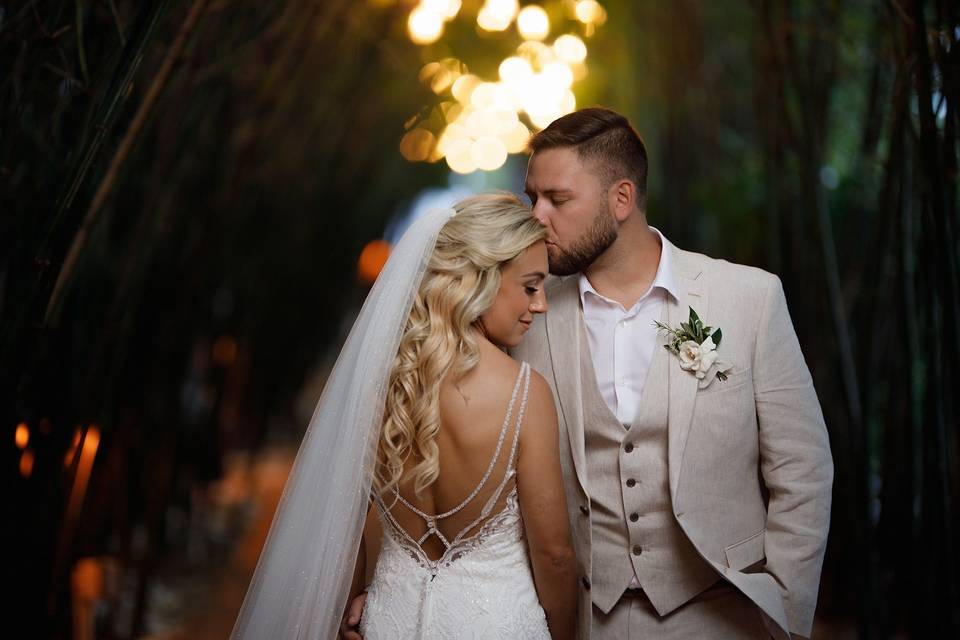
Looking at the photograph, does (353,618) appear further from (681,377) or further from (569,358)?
(681,377)

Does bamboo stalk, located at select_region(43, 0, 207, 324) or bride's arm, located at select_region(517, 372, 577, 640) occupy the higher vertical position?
bamboo stalk, located at select_region(43, 0, 207, 324)

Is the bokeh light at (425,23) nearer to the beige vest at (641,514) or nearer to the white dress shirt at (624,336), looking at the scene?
the white dress shirt at (624,336)

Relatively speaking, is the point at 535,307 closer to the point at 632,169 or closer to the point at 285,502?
the point at 632,169

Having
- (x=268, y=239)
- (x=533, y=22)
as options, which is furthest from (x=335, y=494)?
(x=268, y=239)

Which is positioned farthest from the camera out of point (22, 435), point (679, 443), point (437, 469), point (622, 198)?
point (22, 435)

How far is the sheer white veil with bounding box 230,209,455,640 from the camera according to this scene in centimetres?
202

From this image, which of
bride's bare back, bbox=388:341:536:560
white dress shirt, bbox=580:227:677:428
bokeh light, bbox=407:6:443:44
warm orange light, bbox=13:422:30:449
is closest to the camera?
bride's bare back, bbox=388:341:536:560

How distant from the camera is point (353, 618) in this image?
2121 mm

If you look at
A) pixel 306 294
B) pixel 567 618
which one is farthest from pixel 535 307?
pixel 306 294

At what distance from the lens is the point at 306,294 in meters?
8.08

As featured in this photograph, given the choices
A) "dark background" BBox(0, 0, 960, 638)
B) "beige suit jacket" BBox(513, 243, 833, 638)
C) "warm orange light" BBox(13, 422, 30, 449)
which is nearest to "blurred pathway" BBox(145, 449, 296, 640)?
"dark background" BBox(0, 0, 960, 638)

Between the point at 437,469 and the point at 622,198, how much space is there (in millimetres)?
813

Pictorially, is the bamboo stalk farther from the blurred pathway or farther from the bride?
the blurred pathway

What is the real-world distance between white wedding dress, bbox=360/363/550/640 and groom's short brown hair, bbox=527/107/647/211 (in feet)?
1.84
